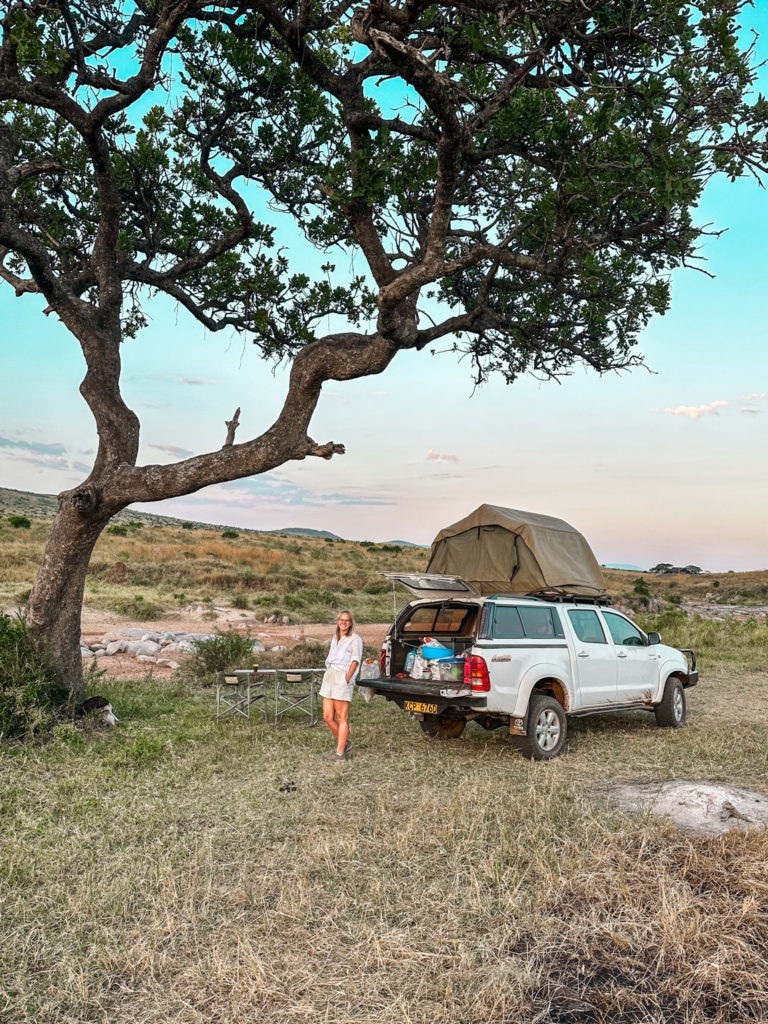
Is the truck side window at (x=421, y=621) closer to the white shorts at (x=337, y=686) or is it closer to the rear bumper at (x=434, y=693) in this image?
the rear bumper at (x=434, y=693)

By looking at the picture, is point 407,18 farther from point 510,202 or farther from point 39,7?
point 39,7

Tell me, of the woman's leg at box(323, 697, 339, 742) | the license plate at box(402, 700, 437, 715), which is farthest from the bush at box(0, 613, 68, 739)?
the license plate at box(402, 700, 437, 715)

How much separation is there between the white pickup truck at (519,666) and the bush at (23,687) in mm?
3609

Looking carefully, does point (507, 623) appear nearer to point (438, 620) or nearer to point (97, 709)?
point (438, 620)

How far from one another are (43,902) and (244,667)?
9.27 metres

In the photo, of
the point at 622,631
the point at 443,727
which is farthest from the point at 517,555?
the point at 443,727

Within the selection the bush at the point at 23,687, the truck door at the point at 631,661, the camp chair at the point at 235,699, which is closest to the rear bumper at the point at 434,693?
the camp chair at the point at 235,699

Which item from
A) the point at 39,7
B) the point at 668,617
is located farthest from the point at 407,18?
the point at 668,617

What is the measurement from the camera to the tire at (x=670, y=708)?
10.5 metres

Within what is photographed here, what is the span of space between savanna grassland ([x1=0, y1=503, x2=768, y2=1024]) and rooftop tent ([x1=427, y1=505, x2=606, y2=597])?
2.72 metres

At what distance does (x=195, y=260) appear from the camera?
1191 centimetres

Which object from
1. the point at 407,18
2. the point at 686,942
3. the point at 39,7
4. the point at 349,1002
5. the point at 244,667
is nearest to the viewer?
the point at 349,1002

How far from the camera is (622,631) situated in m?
10.2

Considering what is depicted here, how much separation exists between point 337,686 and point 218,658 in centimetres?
590
